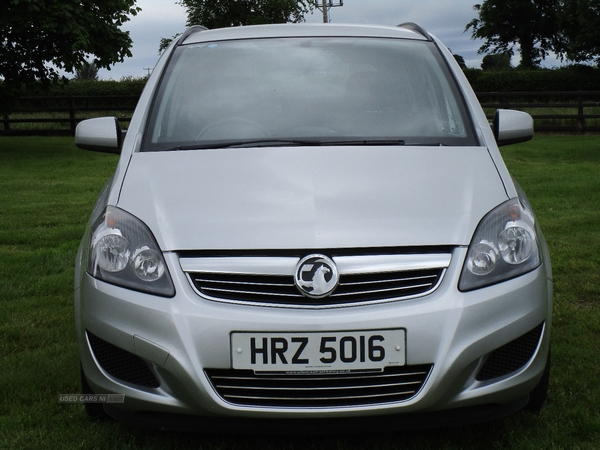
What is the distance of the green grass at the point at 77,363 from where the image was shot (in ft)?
9.33

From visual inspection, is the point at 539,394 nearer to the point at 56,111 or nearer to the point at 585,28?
the point at 585,28

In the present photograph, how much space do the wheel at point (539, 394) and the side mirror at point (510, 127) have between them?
109cm

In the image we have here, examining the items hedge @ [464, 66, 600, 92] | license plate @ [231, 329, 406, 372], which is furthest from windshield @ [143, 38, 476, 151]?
hedge @ [464, 66, 600, 92]

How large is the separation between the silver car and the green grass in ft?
0.59

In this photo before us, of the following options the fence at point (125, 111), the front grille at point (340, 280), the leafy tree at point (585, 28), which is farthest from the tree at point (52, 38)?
the front grille at point (340, 280)

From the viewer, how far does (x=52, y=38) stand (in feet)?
64.1

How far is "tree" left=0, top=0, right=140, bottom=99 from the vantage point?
61.2ft

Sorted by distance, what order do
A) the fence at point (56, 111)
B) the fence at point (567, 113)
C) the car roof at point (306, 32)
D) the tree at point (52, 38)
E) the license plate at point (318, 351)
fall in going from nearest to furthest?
the license plate at point (318, 351), the car roof at point (306, 32), the tree at point (52, 38), the fence at point (567, 113), the fence at point (56, 111)

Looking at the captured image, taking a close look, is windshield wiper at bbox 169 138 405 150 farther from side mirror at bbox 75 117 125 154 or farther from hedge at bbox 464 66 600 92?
hedge at bbox 464 66 600 92

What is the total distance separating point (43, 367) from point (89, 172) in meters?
10.9

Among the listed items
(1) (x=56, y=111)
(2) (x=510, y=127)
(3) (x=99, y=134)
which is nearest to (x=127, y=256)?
(3) (x=99, y=134)

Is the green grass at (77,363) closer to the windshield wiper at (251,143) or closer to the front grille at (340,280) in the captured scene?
the front grille at (340,280)

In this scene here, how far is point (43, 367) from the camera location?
369 cm

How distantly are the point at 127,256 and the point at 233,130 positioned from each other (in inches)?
35.8
